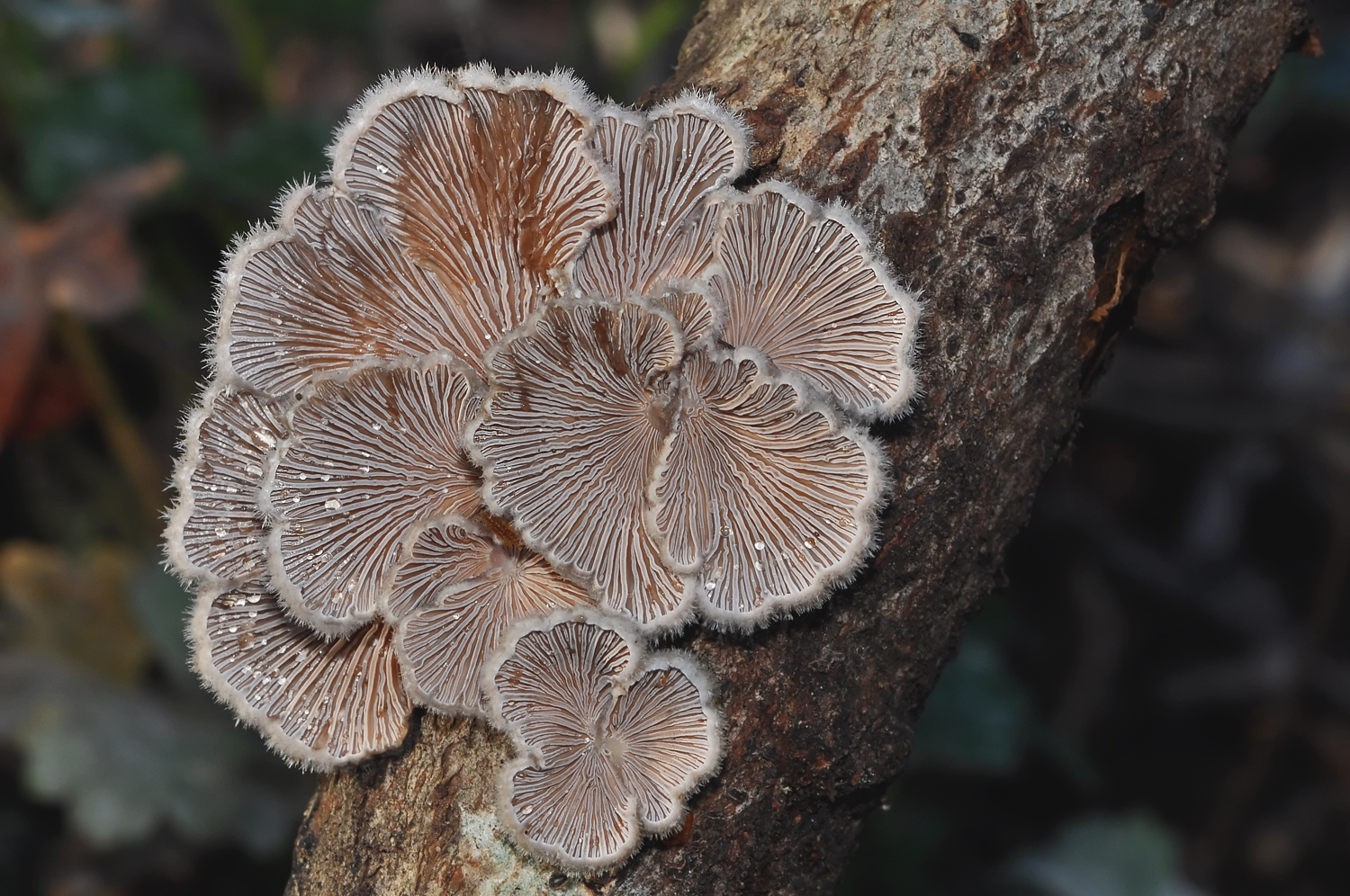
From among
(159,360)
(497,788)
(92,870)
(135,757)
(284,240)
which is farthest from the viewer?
(159,360)

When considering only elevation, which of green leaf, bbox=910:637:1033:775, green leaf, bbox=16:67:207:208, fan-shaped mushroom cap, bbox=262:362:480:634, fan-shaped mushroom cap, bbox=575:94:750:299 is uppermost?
green leaf, bbox=16:67:207:208

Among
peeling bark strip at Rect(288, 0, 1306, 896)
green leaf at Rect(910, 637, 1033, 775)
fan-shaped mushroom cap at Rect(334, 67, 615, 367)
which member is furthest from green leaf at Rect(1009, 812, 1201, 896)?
fan-shaped mushroom cap at Rect(334, 67, 615, 367)

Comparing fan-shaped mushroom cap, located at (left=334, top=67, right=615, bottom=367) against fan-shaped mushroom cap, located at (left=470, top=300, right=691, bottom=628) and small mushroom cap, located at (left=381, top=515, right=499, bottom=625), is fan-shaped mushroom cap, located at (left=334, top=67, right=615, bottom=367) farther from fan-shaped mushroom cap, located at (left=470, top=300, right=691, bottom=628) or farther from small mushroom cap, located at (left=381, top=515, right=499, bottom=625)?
small mushroom cap, located at (left=381, top=515, right=499, bottom=625)

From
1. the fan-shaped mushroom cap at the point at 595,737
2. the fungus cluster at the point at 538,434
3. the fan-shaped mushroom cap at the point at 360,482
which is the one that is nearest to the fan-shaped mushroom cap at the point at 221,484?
the fungus cluster at the point at 538,434

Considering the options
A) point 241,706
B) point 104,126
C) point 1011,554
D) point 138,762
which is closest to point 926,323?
point 241,706

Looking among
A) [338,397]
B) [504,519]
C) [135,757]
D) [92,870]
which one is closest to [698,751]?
[504,519]

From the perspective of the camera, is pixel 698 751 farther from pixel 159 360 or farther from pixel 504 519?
pixel 159 360

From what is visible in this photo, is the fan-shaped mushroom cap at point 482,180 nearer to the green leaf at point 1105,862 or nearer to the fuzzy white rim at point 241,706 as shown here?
the fuzzy white rim at point 241,706

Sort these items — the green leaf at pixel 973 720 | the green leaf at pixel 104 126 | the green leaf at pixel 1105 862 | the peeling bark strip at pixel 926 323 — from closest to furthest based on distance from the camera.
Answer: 1. the peeling bark strip at pixel 926 323
2. the green leaf at pixel 973 720
3. the green leaf at pixel 1105 862
4. the green leaf at pixel 104 126
